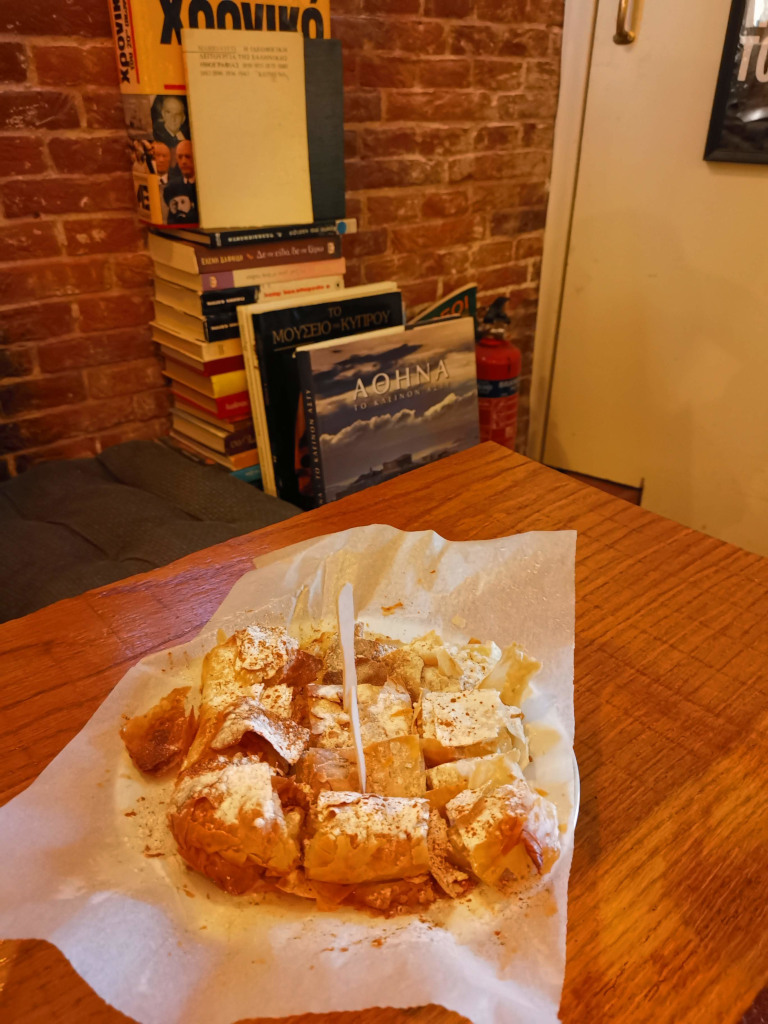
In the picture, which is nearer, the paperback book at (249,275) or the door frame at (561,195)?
the paperback book at (249,275)

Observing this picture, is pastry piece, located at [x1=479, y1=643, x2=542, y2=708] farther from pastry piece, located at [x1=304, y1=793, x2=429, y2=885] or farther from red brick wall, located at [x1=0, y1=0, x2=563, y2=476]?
red brick wall, located at [x1=0, y1=0, x2=563, y2=476]

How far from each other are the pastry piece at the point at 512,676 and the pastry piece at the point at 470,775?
9 cm

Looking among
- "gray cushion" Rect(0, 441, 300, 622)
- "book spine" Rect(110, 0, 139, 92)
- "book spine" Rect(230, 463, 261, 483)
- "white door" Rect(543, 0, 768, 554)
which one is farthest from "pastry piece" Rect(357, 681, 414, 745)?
"white door" Rect(543, 0, 768, 554)

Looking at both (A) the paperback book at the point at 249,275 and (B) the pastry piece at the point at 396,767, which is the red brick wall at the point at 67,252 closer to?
(A) the paperback book at the point at 249,275

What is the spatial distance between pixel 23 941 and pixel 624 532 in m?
0.90

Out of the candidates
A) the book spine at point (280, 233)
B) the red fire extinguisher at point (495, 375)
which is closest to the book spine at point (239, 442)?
the book spine at point (280, 233)

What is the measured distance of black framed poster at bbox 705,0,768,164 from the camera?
1.75 m

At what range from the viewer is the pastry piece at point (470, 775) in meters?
0.64

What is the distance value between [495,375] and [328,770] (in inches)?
61.6

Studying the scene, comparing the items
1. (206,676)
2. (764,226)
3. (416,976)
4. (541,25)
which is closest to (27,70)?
(206,676)

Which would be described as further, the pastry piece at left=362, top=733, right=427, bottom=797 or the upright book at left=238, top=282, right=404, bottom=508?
the upright book at left=238, top=282, right=404, bottom=508

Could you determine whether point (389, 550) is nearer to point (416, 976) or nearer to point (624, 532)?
point (624, 532)

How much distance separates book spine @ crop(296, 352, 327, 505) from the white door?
1.16 meters

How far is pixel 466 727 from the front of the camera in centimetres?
69
